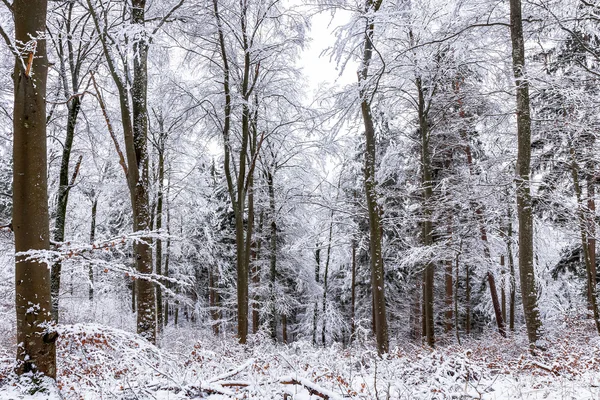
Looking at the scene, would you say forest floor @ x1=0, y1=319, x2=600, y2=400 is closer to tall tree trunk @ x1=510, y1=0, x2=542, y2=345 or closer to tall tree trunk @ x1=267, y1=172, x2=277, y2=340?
tall tree trunk @ x1=510, y1=0, x2=542, y2=345

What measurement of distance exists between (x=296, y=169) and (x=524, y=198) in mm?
9782

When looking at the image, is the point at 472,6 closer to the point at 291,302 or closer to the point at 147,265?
the point at 147,265

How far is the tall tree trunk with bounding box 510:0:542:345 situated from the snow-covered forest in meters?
0.04

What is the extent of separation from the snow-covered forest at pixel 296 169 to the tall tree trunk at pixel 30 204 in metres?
0.01

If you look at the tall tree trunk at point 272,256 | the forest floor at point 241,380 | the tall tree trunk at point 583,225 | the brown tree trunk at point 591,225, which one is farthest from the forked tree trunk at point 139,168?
the tall tree trunk at point 272,256

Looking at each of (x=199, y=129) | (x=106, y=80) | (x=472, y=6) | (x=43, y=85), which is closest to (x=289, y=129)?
(x=199, y=129)

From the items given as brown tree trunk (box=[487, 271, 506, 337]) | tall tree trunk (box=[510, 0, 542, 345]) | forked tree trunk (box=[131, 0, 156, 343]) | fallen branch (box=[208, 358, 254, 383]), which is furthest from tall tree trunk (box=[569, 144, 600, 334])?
forked tree trunk (box=[131, 0, 156, 343])

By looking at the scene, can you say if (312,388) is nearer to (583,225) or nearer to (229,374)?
(229,374)

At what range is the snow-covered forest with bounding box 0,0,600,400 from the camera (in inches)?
117

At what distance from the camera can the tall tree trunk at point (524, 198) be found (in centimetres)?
640

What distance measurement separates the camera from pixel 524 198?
6.47 metres

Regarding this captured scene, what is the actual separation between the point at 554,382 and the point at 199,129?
35.1ft

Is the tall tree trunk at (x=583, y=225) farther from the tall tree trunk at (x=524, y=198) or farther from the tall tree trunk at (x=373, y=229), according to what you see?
the tall tree trunk at (x=373, y=229)

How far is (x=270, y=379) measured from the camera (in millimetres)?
3572
